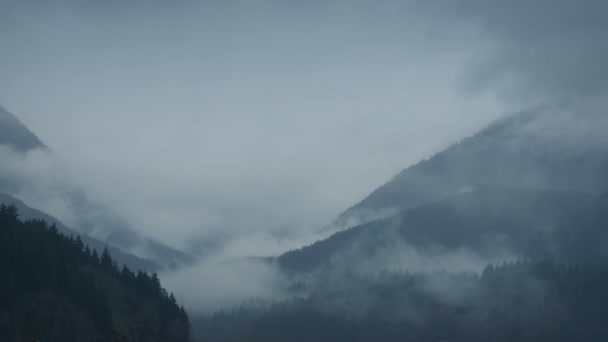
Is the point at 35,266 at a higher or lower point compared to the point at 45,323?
higher

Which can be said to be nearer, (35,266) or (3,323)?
(3,323)

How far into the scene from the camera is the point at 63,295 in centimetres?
12369

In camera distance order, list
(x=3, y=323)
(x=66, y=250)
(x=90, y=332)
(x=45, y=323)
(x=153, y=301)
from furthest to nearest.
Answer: (x=153, y=301), (x=66, y=250), (x=90, y=332), (x=45, y=323), (x=3, y=323)

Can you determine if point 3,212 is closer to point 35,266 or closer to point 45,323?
point 35,266

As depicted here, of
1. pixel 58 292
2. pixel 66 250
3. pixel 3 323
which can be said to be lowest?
pixel 3 323

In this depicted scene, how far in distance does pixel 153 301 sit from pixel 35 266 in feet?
137

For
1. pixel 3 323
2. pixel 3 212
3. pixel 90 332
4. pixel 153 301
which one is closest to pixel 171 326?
pixel 153 301

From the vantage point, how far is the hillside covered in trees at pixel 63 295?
11150 centimetres

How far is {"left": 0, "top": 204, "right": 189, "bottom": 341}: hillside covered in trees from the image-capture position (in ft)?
366

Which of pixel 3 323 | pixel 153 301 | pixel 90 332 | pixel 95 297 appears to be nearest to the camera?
pixel 3 323

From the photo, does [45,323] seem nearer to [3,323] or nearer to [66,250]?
[3,323]

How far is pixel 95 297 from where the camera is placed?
131375mm

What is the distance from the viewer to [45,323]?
11312 cm

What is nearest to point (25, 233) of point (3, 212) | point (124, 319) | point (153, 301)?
point (3, 212)
